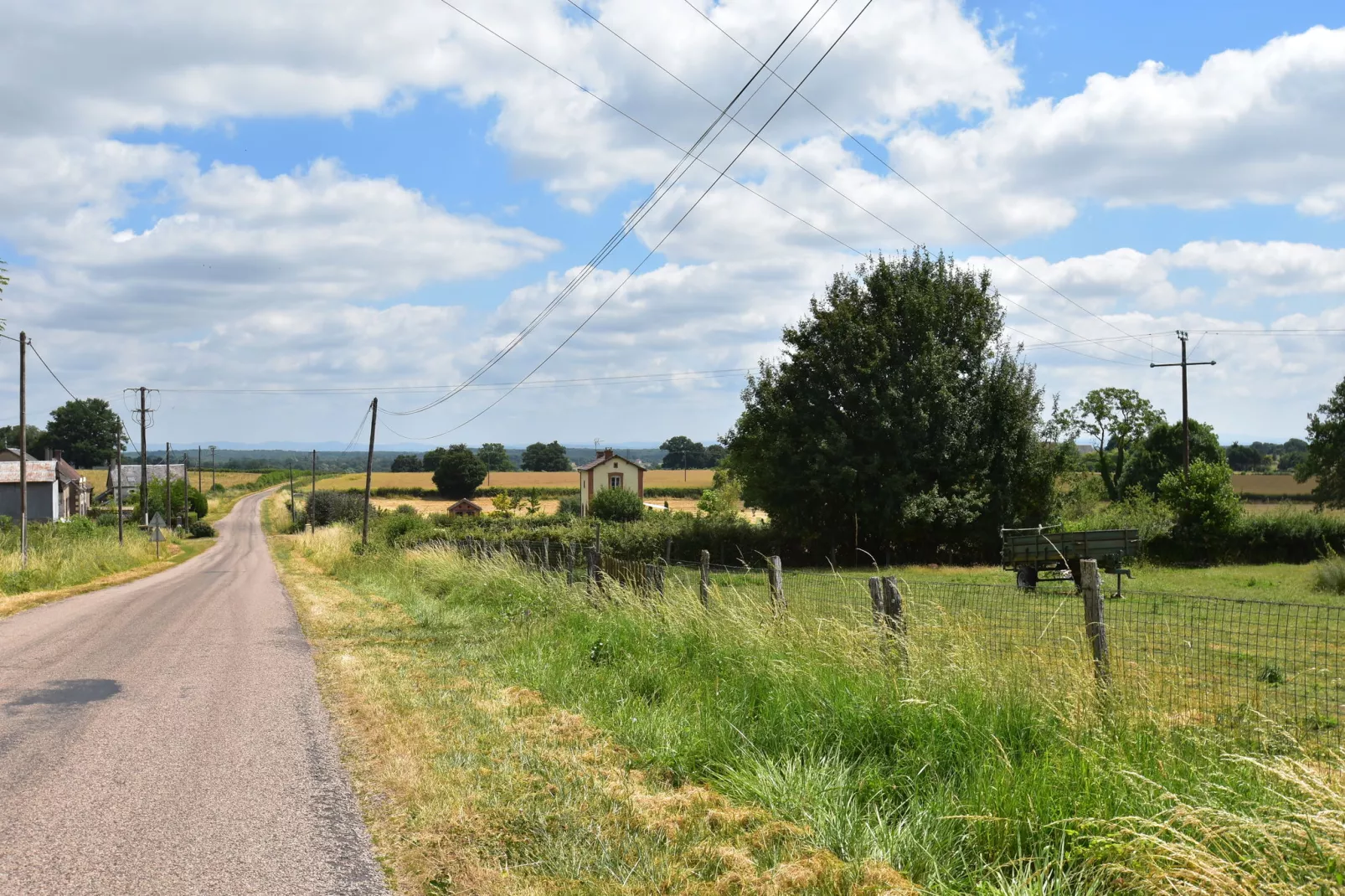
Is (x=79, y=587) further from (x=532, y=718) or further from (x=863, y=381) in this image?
(x=863, y=381)

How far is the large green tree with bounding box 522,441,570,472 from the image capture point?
181250 millimetres

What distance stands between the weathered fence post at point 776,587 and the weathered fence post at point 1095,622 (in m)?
3.10

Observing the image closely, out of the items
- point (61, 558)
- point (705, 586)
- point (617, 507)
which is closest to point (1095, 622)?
point (705, 586)

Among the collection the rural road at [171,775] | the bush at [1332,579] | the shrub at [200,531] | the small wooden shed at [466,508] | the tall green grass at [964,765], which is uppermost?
the tall green grass at [964,765]

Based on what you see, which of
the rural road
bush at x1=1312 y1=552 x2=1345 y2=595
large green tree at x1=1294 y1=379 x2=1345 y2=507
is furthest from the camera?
large green tree at x1=1294 y1=379 x2=1345 y2=507

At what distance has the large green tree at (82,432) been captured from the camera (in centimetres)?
14662

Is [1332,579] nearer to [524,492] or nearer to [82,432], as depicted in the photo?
[524,492]

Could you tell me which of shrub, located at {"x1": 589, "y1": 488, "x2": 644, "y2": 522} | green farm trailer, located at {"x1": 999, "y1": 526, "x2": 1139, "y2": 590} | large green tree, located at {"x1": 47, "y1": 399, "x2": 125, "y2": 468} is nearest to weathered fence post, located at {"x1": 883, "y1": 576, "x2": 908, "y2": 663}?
green farm trailer, located at {"x1": 999, "y1": 526, "x2": 1139, "y2": 590}

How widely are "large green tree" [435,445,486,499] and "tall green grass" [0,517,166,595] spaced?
2686 inches

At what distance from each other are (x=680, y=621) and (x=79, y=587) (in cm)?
2280

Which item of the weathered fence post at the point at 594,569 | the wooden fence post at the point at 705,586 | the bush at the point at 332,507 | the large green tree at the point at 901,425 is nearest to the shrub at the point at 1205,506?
the large green tree at the point at 901,425

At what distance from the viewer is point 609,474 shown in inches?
4082

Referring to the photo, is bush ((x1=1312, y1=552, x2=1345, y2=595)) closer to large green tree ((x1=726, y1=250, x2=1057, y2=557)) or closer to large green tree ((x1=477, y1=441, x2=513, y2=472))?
large green tree ((x1=726, y1=250, x2=1057, y2=557))

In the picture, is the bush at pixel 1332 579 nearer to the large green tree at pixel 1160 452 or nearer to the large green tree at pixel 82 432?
the large green tree at pixel 1160 452
